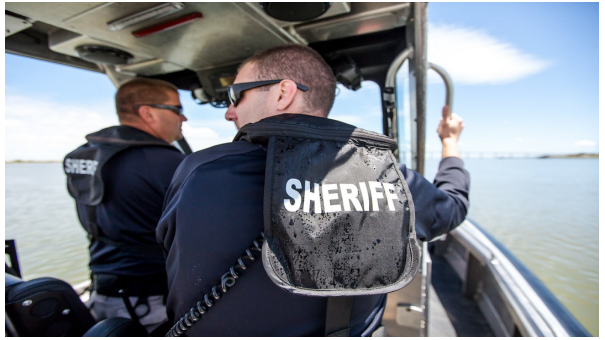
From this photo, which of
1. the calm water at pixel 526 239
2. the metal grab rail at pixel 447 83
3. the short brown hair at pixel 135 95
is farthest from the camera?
the calm water at pixel 526 239

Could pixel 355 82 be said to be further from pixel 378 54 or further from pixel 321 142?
pixel 321 142

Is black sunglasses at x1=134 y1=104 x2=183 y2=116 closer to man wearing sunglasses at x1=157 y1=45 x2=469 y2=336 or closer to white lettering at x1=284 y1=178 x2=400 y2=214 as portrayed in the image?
man wearing sunglasses at x1=157 y1=45 x2=469 y2=336

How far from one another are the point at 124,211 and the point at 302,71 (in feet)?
3.73

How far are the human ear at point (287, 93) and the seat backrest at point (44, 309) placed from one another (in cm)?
119

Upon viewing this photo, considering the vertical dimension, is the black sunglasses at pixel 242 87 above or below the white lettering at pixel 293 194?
above

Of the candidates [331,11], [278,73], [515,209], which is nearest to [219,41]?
[331,11]

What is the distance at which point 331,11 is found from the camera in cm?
155

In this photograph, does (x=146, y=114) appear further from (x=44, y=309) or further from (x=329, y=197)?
(x=329, y=197)

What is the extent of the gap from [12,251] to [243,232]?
5.02 feet

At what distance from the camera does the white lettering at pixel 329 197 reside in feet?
2.57

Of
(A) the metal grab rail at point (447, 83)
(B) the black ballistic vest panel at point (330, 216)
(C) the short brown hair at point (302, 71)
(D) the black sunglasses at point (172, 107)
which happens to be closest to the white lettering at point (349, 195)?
(B) the black ballistic vest panel at point (330, 216)

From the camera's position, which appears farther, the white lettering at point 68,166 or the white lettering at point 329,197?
the white lettering at point 68,166

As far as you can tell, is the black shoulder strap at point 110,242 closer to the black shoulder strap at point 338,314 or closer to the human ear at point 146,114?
the human ear at point 146,114

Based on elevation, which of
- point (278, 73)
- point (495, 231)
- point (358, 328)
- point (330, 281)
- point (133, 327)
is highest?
point (278, 73)
